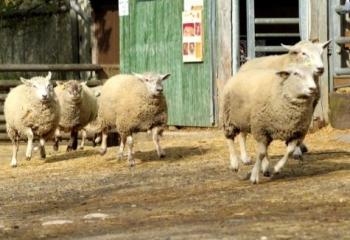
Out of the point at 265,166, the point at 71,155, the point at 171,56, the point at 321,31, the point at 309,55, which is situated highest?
the point at 321,31

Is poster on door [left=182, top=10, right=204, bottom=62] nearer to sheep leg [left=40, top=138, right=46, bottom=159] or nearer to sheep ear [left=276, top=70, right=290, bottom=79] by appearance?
sheep leg [left=40, top=138, right=46, bottom=159]

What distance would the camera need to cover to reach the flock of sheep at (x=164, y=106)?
12.4 m

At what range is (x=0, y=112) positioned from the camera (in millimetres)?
24391

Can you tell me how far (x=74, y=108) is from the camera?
19188 millimetres

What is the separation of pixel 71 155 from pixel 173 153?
2221mm

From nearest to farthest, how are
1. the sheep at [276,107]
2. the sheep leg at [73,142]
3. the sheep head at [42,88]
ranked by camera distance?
the sheep at [276,107]
the sheep head at [42,88]
the sheep leg at [73,142]

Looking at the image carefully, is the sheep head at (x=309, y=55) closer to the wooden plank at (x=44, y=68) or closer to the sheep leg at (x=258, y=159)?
the sheep leg at (x=258, y=159)

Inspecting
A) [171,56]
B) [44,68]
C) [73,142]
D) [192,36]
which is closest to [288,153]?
[73,142]

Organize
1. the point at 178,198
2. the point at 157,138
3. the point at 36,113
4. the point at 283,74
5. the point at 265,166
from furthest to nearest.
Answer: the point at 36,113
the point at 157,138
the point at 265,166
the point at 283,74
the point at 178,198

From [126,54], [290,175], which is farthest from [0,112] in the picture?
[290,175]

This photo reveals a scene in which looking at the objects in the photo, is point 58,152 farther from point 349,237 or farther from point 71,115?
point 349,237

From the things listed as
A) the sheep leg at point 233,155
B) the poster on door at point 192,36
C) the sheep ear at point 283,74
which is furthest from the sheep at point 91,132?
the sheep ear at point 283,74

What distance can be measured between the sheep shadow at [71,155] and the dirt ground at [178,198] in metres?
0.30

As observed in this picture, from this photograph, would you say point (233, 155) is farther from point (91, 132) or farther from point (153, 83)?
point (91, 132)
